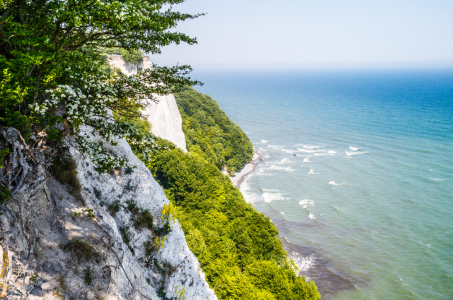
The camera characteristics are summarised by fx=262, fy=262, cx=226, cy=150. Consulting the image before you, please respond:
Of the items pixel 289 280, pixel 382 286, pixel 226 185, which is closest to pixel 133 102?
pixel 289 280

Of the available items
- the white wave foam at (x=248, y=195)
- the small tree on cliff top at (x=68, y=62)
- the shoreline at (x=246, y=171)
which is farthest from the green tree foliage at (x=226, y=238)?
the shoreline at (x=246, y=171)

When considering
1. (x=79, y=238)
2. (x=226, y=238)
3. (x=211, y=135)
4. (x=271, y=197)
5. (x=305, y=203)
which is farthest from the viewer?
(x=211, y=135)

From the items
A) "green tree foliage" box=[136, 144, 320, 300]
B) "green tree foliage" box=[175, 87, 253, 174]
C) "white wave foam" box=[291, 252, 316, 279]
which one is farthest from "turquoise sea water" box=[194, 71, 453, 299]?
"green tree foliage" box=[136, 144, 320, 300]

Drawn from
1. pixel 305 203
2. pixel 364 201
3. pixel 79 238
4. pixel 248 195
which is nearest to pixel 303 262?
pixel 305 203

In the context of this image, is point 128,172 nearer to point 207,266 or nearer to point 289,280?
point 207,266

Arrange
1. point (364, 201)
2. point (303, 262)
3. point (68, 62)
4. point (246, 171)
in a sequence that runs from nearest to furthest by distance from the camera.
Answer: point (68, 62) < point (303, 262) < point (364, 201) < point (246, 171)

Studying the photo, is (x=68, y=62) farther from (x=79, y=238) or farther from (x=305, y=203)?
(x=305, y=203)
